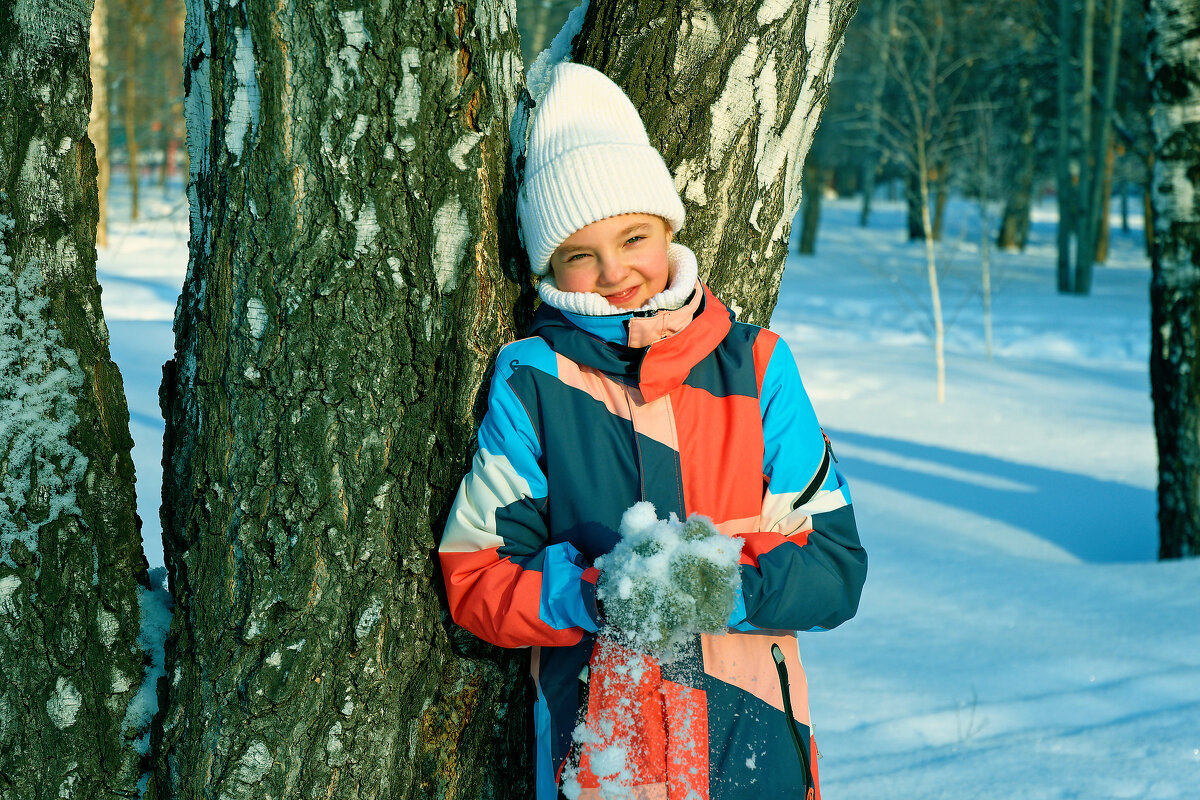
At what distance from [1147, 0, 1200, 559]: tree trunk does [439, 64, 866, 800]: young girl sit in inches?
150

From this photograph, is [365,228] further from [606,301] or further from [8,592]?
[8,592]

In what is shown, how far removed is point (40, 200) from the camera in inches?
60.0

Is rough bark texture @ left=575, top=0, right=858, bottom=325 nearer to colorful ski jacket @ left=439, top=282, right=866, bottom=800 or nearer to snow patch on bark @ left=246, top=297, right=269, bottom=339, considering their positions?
colorful ski jacket @ left=439, top=282, right=866, bottom=800

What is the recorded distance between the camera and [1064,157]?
1792cm

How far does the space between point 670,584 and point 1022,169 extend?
24550 millimetres

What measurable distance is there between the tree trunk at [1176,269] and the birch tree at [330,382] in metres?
4.09

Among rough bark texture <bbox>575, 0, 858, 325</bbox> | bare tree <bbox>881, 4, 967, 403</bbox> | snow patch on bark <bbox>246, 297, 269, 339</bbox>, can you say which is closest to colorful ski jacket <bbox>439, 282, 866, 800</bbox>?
rough bark texture <bbox>575, 0, 858, 325</bbox>

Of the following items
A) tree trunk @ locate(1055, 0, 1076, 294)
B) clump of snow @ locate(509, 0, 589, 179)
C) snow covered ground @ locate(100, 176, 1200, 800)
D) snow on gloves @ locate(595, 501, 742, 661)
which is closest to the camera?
snow on gloves @ locate(595, 501, 742, 661)

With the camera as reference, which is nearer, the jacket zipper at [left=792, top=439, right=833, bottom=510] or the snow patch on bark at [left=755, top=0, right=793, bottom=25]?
the jacket zipper at [left=792, top=439, right=833, bottom=510]

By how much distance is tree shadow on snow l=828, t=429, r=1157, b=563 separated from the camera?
5336mm

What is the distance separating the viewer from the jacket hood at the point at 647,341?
1.48 metres

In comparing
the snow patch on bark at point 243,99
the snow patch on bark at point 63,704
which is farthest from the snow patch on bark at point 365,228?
the snow patch on bark at point 63,704

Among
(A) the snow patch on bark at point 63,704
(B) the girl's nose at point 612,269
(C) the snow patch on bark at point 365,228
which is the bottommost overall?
(A) the snow patch on bark at point 63,704

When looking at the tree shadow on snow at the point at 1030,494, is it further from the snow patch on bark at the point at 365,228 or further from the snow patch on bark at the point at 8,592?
the snow patch on bark at the point at 8,592
